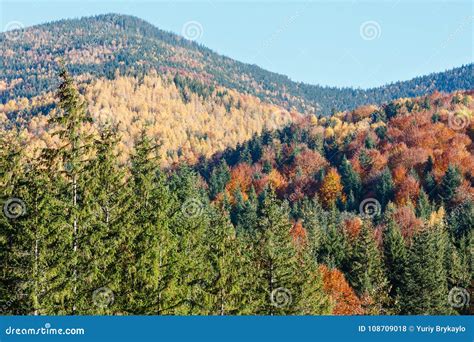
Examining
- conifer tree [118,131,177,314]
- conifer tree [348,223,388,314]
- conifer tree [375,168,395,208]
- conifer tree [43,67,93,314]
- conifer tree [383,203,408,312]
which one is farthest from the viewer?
Result: conifer tree [375,168,395,208]

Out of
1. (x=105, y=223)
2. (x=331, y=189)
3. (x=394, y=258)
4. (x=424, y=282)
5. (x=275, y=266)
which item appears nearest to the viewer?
(x=105, y=223)

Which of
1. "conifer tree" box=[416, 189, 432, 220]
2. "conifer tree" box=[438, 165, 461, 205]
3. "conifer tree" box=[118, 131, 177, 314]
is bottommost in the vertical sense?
"conifer tree" box=[118, 131, 177, 314]

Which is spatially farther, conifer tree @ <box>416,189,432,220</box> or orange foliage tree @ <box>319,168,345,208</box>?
orange foliage tree @ <box>319,168,345,208</box>

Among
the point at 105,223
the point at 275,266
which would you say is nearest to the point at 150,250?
the point at 105,223

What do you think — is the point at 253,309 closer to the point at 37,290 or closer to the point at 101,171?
the point at 101,171

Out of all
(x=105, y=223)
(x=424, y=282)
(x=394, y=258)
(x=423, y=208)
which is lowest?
(x=424, y=282)

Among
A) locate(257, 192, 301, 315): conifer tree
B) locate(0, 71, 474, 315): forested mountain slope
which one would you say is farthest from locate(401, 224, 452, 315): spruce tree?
locate(257, 192, 301, 315): conifer tree

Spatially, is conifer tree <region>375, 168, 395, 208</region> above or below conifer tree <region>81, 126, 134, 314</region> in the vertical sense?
above

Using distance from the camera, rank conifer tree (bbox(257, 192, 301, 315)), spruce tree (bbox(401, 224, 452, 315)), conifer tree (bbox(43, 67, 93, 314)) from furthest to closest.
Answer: spruce tree (bbox(401, 224, 452, 315)) < conifer tree (bbox(257, 192, 301, 315)) < conifer tree (bbox(43, 67, 93, 314))

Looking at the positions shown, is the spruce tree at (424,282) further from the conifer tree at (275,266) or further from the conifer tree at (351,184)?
the conifer tree at (351,184)

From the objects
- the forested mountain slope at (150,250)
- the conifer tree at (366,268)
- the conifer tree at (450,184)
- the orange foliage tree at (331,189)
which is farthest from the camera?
the orange foliage tree at (331,189)

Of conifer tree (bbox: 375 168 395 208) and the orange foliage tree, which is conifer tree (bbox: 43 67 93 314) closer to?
conifer tree (bbox: 375 168 395 208)

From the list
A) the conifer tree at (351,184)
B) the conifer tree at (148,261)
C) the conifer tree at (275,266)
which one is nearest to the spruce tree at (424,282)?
the conifer tree at (275,266)

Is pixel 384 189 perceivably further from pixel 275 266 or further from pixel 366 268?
pixel 275 266
